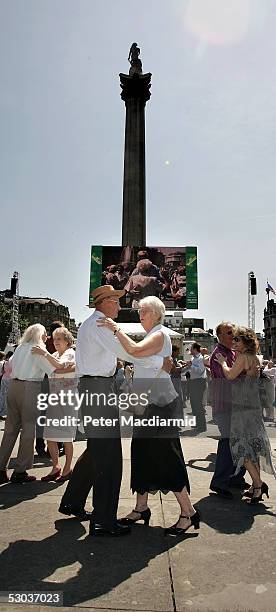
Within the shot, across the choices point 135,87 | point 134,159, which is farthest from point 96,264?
point 135,87

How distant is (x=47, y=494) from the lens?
3994 mm

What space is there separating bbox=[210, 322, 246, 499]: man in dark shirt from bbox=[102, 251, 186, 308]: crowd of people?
26.7 metres

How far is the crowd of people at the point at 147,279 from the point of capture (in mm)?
31688

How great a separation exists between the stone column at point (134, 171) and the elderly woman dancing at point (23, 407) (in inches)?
1490

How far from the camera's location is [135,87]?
150 feet

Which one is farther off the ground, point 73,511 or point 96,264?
point 96,264

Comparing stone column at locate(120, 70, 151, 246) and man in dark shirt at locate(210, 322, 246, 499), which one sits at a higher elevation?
stone column at locate(120, 70, 151, 246)

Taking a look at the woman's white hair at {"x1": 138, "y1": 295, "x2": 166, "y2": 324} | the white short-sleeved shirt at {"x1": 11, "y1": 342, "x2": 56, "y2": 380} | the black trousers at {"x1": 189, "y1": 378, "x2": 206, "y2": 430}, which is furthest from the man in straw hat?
the black trousers at {"x1": 189, "y1": 378, "x2": 206, "y2": 430}

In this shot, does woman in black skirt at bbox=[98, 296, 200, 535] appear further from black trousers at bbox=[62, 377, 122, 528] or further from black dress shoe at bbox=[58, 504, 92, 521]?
black dress shoe at bbox=[58, 504, 92, 521]

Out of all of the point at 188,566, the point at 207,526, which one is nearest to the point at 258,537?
the point at 207,526

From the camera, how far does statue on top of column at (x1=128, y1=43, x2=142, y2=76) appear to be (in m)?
46.7

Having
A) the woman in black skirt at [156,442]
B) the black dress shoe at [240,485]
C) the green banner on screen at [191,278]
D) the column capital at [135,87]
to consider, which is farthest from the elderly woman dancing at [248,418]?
the column capital at [135,87]

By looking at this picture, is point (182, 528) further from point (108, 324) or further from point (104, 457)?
point (108, 324)

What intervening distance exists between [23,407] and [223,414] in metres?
2.02
